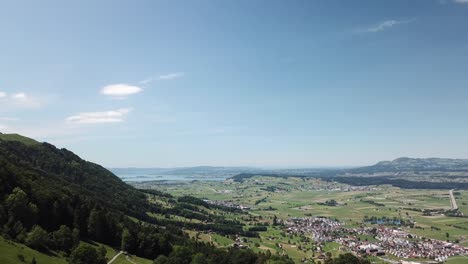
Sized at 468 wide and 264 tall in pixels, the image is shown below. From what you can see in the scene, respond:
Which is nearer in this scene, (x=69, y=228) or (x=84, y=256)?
(x=84, y=256)

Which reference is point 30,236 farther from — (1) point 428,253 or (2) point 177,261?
(1) point 428,253

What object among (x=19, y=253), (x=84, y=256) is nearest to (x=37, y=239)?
(x=84, y=256)

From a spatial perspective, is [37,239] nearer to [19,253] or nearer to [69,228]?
[19,253]

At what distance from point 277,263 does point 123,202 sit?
121 metres

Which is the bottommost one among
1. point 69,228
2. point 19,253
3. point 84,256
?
point 84,256

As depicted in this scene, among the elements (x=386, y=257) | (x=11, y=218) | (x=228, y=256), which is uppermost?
Answer: (x=11, y=218)

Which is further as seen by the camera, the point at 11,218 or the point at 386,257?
the point at 386,257

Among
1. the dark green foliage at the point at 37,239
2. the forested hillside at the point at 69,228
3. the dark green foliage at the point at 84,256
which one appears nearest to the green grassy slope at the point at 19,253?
the dark green foliage at the point at 37,239

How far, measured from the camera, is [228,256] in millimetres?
116625

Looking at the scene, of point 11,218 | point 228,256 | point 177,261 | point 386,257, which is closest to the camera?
point 11,218

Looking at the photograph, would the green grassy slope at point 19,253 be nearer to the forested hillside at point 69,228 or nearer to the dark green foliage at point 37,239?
the dark green foliage at point 37,239

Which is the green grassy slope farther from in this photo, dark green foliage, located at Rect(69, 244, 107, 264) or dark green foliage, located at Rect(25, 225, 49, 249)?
dark green foliage, located at Rect(69, 244, 107, 264)

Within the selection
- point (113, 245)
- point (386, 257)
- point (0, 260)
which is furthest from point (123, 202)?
point (0, 260)

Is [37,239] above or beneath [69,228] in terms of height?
above
